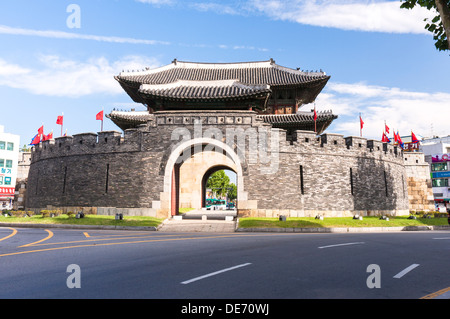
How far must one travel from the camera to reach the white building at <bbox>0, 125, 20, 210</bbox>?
42.2 meters

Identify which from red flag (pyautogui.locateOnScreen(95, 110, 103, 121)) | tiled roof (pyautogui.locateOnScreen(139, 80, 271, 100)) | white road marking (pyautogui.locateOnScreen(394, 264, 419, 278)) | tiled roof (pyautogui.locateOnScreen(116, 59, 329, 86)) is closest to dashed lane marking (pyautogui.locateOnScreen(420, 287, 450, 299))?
white road marking (pyautogui.locateOnScreen(394, 264, 419, 278))

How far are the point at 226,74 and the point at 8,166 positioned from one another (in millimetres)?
36092

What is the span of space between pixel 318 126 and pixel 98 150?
1685 centimetres

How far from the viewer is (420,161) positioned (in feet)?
93.5

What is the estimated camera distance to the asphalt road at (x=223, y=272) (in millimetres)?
4117

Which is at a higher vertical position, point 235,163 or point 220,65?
point 220,65

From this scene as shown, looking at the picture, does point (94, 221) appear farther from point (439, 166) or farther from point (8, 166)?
point (439, 166)

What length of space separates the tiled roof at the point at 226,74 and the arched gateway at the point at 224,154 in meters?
4.66

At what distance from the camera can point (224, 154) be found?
66.7ft

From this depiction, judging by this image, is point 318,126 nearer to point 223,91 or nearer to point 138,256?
point 223,91

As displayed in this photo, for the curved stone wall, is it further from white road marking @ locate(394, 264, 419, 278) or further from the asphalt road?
white road marking @ locate(394, 264, 419, 278)

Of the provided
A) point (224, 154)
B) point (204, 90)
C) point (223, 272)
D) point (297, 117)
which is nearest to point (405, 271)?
point (223, 272)

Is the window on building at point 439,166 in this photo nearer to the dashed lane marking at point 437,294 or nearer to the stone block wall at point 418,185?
the stone block wall at point 418,185

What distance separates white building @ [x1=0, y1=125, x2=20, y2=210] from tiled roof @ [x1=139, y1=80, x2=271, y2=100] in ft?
112
